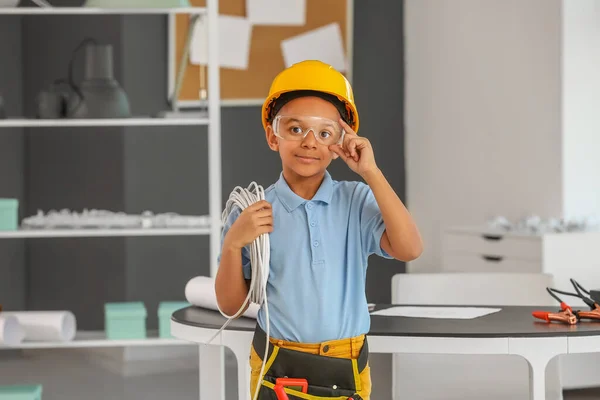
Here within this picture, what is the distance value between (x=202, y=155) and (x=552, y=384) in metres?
3.31

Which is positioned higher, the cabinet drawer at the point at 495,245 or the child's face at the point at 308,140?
the child's face at the point at 308,140

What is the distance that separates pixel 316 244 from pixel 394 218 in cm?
14

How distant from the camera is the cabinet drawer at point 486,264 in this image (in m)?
4.05

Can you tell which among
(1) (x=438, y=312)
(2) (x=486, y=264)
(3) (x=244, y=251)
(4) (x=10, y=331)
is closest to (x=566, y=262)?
(2) (x=486, y=264)

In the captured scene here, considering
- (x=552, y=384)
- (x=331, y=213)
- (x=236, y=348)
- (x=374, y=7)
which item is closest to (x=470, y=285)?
(x=552, y=384)

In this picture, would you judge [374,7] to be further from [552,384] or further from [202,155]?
[552,384]

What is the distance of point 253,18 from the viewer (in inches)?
221

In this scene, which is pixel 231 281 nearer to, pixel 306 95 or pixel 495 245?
pixel 306 95

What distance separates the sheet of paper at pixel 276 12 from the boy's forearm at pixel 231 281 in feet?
13.7

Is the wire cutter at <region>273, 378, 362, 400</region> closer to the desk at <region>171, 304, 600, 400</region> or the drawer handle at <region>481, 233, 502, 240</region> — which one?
the desk at <region>171, 304, 600, 400</region>

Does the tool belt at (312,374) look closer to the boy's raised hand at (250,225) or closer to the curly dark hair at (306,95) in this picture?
the boy's raised hand at (250,225)

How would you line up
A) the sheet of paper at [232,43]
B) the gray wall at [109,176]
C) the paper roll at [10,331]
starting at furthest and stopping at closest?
the sheet of paper at [232,43] → the gray wall at [109,176] → the paper roll at [10,331]

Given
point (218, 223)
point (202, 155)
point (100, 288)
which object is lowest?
point (100, 288)

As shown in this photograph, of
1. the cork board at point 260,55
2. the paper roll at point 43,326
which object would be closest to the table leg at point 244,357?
the paper roll at point 43,326
